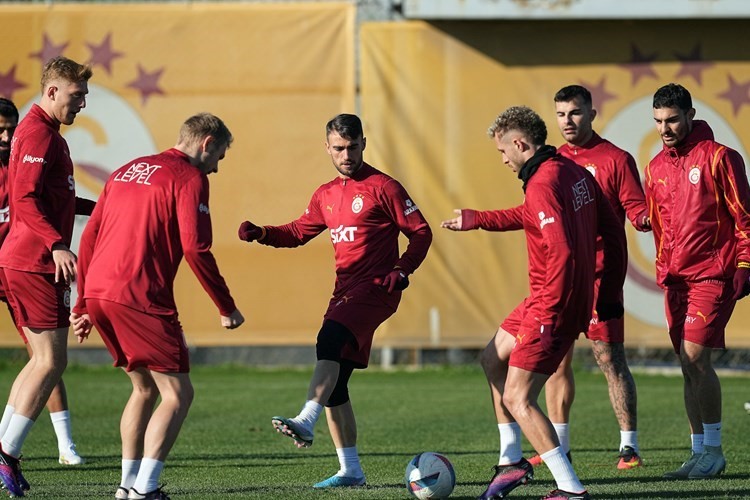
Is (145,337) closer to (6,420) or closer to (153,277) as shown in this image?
(153,277)

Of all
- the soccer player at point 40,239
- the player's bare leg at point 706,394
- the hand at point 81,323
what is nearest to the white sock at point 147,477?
the hand at point 81,323

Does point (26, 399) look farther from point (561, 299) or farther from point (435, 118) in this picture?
point (435, 118)

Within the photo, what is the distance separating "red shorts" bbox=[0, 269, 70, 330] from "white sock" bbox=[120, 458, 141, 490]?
139cm

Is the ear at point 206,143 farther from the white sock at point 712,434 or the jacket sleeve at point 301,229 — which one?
the white sock at point 712,434

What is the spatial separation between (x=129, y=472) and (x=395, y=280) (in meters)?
1.93

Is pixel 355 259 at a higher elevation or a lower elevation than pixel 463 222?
lower

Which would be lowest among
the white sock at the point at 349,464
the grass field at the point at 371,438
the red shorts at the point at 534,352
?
the grass field at the point at 371,438

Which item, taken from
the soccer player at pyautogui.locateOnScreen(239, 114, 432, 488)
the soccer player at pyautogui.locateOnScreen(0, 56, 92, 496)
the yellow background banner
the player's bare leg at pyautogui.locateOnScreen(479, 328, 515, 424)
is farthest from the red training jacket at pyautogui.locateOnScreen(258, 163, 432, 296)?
the yellow background banner

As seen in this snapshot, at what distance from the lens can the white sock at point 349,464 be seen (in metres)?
7.32

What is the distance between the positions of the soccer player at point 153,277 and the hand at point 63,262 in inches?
27.3

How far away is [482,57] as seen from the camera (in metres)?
14.7

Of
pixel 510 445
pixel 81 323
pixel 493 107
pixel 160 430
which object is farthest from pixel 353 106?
pixel 160 430

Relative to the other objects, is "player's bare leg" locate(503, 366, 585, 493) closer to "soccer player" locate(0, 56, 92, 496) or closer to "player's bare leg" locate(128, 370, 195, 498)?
"player's bare leg" locate(128, 370, 195, 498)

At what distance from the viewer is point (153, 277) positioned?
19.8 ft
